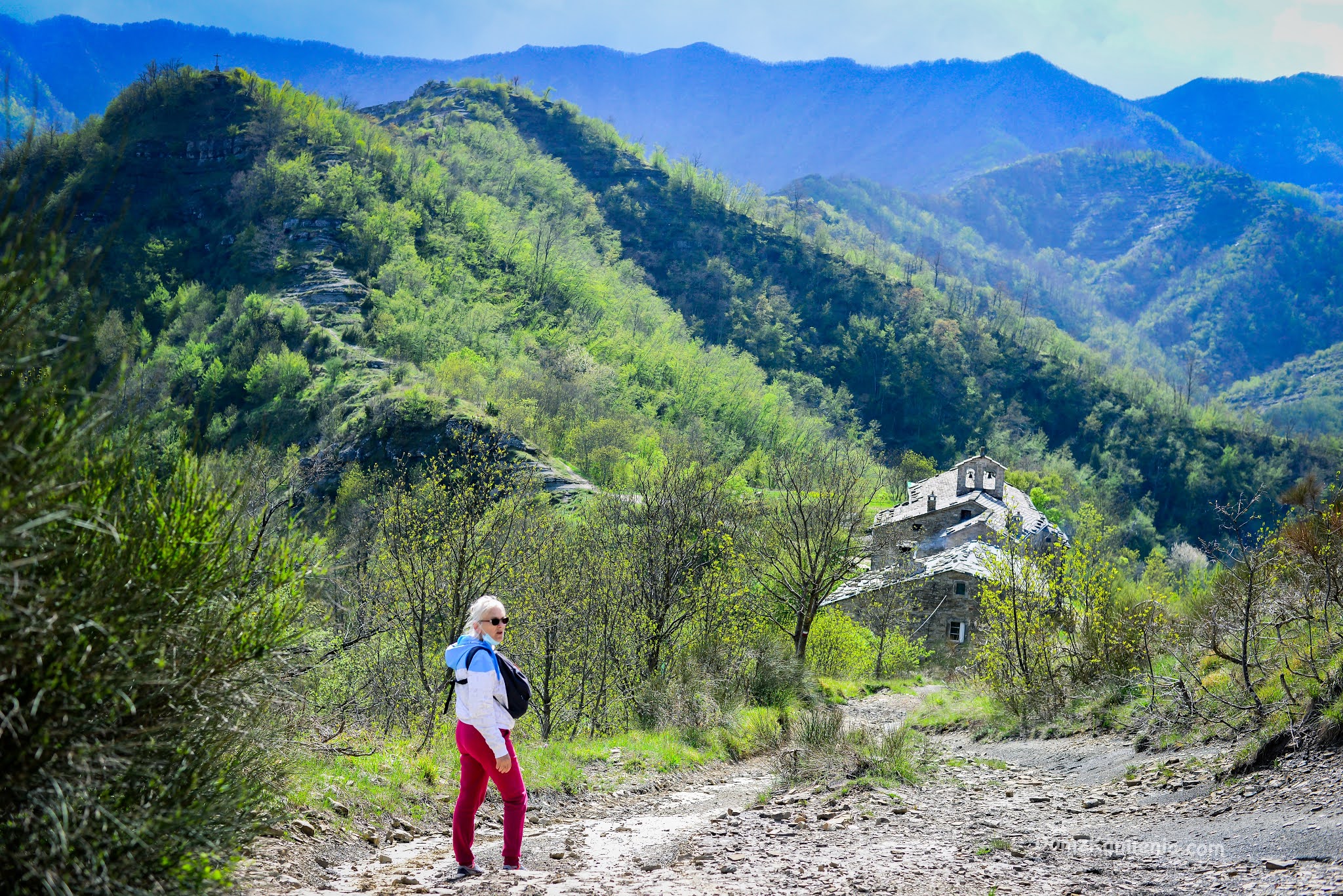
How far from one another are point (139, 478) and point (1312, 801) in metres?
9.51

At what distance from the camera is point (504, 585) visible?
2000 cm

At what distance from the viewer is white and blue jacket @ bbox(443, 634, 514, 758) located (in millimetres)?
6359

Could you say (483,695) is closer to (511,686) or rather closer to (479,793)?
(511,686)

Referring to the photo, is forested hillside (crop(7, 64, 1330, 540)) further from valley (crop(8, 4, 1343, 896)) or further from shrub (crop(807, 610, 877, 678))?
shrub (crop(807, 610, 877, 678))

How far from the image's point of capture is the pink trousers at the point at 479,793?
651 centimetres

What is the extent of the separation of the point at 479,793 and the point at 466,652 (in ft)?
3.98

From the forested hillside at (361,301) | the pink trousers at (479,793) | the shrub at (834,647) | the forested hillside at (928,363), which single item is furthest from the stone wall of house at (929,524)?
the forested hillside at (928,363)

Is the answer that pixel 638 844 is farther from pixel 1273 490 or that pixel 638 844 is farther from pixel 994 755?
pixel 1273 490

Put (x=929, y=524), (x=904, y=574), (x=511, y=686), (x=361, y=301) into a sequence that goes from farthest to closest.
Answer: (x=361, y=301)
(x=929, y=524)
(x=904, y=574)
(x=511, y=686)

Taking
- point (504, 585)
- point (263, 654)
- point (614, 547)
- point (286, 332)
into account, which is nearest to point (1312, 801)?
point (263, 654)

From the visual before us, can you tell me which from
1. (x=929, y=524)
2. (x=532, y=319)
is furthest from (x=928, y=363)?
(x=929, y=524)

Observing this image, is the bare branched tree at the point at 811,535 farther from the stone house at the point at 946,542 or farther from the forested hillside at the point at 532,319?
the forested hillside at the point at 532,319

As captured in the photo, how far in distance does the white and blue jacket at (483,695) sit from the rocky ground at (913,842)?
42.5 inches

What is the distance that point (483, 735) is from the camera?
254 inches
